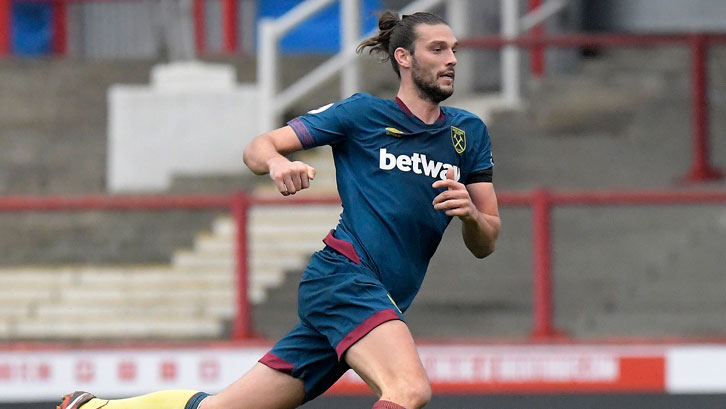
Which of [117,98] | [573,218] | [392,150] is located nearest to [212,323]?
[573,218]

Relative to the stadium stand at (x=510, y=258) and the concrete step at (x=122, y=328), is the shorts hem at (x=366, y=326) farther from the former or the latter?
the concrete step at (x=122, y=328)

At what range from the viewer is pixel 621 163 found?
12.4 metres

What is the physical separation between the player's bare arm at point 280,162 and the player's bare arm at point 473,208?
A: 0.53 metres

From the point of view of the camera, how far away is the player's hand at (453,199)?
226 inches

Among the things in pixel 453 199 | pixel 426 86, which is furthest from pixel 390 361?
pixel 426 86

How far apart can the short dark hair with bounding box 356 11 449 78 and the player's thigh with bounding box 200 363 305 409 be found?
1.29 meters

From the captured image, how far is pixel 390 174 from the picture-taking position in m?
6.09

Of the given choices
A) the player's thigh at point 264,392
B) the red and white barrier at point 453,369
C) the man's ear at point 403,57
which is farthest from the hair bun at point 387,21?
the red and white barrier at point 453,369

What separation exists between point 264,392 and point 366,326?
56 cm

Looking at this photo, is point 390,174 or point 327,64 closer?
point 390,174

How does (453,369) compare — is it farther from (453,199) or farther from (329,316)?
(453,199)

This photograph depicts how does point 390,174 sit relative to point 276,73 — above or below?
below

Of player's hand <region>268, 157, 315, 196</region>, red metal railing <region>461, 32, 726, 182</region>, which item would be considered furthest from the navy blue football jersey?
red metal railing <region>461, 32, 726, 182</region>

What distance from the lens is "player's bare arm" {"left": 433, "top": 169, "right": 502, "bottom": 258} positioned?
227 inches
